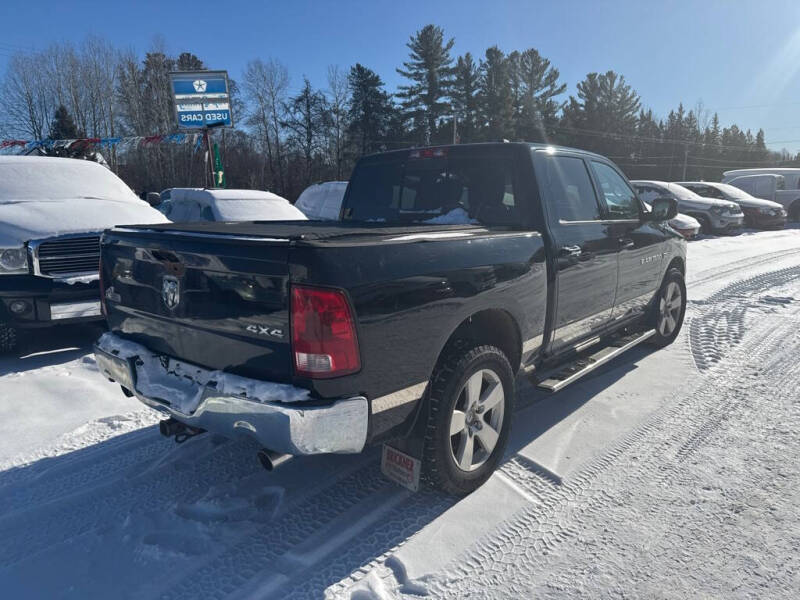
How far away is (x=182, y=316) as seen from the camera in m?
2.62

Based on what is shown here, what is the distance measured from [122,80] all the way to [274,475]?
5006 cm

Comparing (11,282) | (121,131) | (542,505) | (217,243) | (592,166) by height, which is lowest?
(542,505)

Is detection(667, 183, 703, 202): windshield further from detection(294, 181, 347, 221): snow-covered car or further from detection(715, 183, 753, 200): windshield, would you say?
detection(294, 181, 347, 221): snow-covered car

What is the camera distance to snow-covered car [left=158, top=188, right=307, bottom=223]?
8.91 meters

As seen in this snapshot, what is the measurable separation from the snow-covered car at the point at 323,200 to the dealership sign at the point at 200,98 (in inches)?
327

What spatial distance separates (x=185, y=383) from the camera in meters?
2.61

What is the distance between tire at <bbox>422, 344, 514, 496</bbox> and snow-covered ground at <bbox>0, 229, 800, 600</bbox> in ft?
0.56

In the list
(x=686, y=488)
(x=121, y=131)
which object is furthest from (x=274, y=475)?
(x=121, y=131)

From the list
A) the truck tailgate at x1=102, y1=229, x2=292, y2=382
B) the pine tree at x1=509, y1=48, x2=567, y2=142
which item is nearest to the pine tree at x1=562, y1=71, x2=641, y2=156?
the pine tree at x1=509, y1=48, x2=567, y2=142

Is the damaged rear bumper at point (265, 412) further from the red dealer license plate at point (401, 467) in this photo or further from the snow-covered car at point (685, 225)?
the snow-covered car at point (685, 225)

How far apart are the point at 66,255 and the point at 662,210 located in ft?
18.7

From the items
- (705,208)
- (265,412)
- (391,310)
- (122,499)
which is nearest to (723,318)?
(391,310)

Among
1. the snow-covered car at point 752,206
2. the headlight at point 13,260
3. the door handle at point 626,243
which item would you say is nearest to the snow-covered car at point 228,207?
the headlight at point 13,260

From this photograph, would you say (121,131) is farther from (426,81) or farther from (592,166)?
(592,166)
